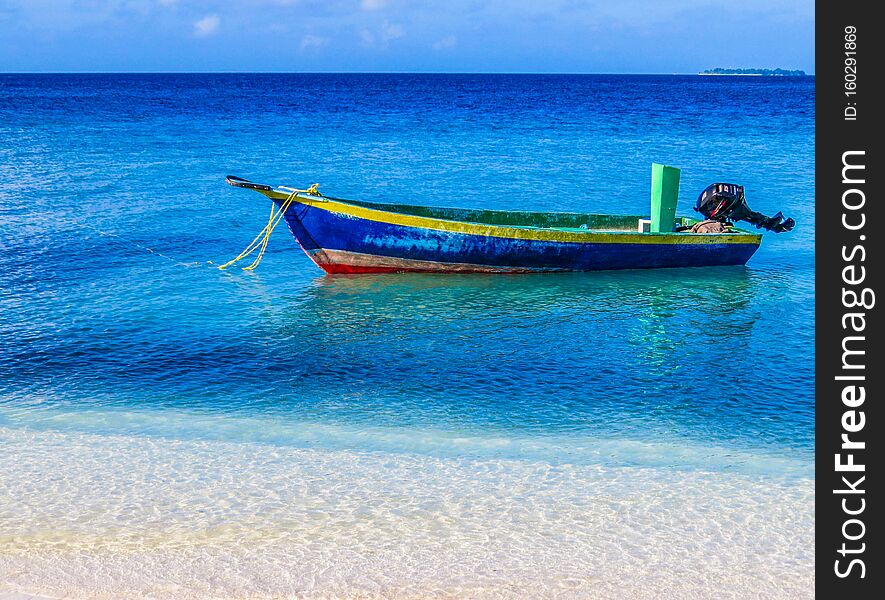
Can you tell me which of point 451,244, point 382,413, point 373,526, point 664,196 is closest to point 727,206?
point 664,196

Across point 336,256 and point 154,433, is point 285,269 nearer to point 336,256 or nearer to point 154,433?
point 336,256

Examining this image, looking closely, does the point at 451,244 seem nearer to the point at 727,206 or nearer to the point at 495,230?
the point at 495,230

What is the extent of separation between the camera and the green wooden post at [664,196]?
17.8 metres

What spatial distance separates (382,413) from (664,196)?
9.61 metres

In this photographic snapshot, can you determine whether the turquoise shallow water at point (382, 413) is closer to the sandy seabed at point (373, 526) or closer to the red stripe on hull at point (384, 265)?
the sandy seabed at point (373, 526)

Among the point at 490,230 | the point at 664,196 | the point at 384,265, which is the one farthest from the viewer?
the point at 664,196

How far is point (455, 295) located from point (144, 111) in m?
58.7

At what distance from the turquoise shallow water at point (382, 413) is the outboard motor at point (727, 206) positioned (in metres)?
1.07

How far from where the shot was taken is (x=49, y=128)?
51531 mm

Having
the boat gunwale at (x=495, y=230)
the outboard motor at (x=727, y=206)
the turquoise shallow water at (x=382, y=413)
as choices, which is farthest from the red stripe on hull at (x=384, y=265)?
the outboard motor at (x=727, y=206)

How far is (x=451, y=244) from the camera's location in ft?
56.8

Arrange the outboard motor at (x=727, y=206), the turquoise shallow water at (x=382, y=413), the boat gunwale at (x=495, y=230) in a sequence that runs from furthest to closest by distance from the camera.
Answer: the outboard motor at (x=727, y=206) → the boat gunwale at (x=495, y=230) → the turquoise shallow water at (x=382, y=413)

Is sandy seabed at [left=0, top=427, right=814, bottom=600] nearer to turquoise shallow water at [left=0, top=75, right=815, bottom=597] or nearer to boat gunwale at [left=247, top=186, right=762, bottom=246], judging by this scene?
turquoise shallow water at [left=0, top=75, right=815, bottom=597]
